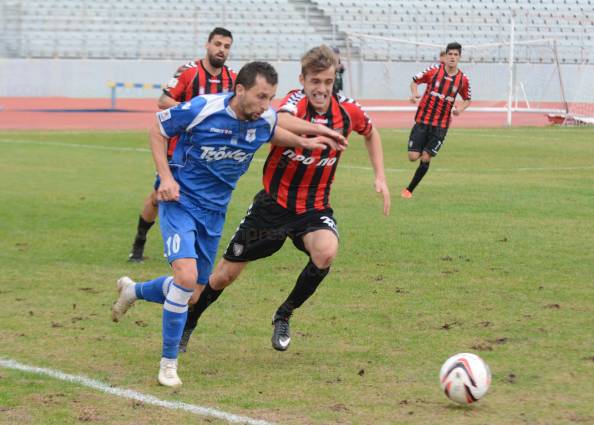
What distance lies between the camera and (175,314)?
6176 millimetres

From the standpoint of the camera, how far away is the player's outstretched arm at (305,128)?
21.4 feet

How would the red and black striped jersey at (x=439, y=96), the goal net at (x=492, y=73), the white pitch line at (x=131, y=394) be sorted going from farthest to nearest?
the goal net at (x=492, y=73) < the red and black striped jersey at (x=439, y=96) < the white pitch line at (x=131, y=394)

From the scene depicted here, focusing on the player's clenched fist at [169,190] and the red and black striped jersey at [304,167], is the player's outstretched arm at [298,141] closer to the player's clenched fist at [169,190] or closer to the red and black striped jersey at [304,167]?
the red and black striped jersey at [304,167]

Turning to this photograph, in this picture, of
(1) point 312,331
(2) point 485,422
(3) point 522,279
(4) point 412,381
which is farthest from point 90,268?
(2) point 485,422

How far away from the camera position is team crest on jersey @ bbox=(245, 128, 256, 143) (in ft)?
21.1

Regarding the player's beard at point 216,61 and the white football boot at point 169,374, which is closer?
the white football boot at point 169,374

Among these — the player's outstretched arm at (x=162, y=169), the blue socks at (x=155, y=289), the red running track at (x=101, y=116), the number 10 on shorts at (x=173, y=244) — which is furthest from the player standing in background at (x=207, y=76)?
the red running track at (x=101, y=116)

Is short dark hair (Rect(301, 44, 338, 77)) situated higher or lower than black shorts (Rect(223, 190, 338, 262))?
higher

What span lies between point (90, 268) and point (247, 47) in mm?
33460

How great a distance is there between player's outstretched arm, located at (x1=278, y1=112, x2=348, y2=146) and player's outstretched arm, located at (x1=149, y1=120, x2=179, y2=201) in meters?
0.75

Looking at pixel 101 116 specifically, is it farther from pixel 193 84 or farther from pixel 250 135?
pixel 250 135

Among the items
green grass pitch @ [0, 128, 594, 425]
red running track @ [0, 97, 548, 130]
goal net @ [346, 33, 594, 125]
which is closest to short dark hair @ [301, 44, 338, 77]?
green grass pitch @ [0, 128, 594, 425]

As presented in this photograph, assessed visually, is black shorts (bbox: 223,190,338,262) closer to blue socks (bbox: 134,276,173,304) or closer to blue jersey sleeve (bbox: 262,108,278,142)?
blue socks (bbox: 134,276,173,304)

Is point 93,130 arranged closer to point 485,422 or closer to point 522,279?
point 522,279
